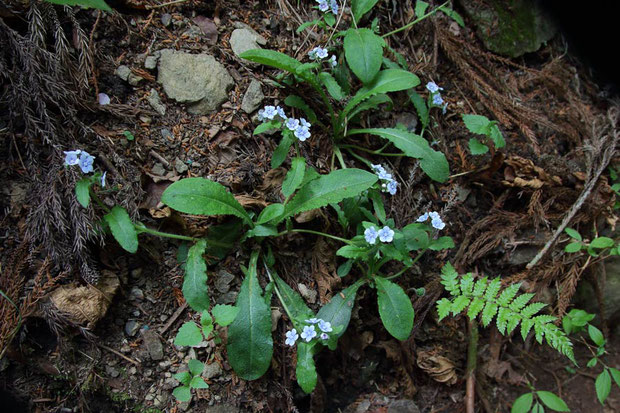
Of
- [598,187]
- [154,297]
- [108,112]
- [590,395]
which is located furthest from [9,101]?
[590,395]

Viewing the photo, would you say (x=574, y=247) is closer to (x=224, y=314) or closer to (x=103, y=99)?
(x=224, y=314)

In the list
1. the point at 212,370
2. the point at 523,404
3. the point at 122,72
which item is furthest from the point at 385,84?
the point at 523,404

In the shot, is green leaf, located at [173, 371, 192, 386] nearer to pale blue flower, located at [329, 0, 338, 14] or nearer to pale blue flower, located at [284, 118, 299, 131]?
pale blue flower, located at [284, 118, 299, 131]

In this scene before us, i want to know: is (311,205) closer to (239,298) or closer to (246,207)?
(246,207)

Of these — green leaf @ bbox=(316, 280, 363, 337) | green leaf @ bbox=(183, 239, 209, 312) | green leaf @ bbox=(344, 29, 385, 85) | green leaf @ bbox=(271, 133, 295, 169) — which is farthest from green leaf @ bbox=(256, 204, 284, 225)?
green leaf @ bbox=(344, 29, 385, 85)

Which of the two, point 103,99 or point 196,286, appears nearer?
point 196,286

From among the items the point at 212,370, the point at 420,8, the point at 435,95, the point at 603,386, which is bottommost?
the point at 603,386
